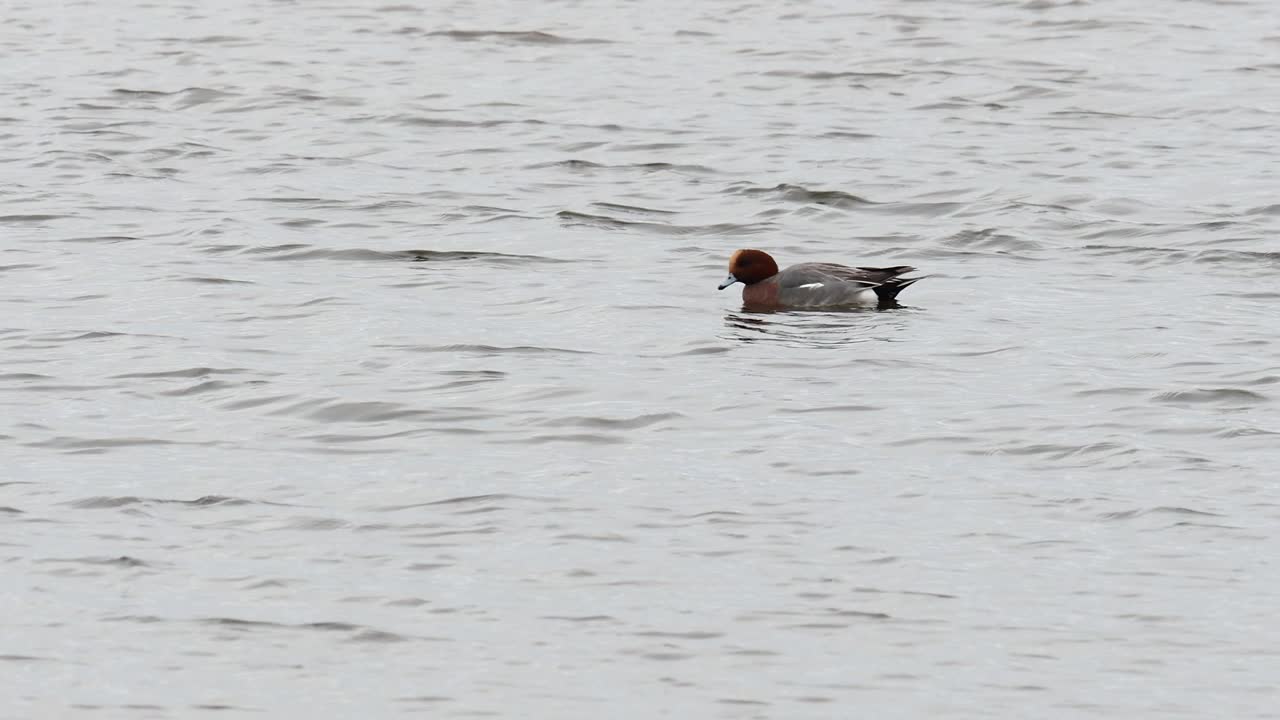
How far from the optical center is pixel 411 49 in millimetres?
26859

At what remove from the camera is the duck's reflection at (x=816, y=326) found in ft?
44.9

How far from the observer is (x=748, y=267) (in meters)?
14.8

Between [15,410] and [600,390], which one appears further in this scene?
[600,390]

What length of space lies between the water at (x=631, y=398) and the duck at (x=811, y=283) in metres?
0.20

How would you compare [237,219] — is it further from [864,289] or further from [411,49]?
[411,49]

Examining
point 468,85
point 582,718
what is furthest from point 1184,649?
point 468,85

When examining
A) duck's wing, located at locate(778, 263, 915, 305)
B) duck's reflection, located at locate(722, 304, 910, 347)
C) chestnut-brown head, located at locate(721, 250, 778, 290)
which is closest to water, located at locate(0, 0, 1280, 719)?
duck's reflection, located at locate(722, 304, 910, 347)

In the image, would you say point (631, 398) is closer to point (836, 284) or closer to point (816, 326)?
point (816, 326)

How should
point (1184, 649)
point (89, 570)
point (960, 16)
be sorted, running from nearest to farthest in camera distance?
point (1184, 649) → point (89, 570) → point (960, 16)

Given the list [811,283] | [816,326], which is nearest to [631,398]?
[816,326]

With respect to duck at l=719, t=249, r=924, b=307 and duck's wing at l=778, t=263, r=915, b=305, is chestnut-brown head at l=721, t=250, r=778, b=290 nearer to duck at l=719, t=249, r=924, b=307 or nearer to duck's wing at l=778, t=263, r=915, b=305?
duck at l=719, t=249, r=924, b=307

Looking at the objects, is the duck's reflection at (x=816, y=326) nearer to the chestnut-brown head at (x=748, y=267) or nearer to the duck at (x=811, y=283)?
the duck at (x=811, y=283)

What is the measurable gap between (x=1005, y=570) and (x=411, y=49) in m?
19.1

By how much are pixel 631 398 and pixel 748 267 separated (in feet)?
10.6
